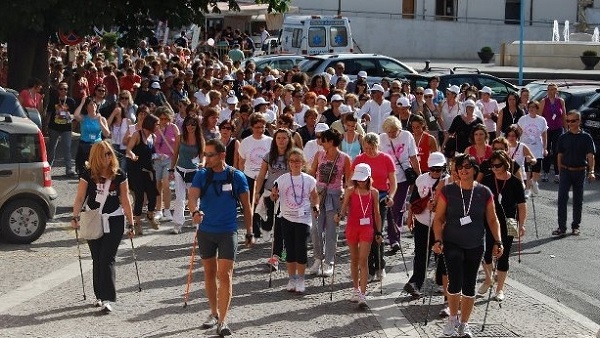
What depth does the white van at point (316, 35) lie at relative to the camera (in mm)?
40406

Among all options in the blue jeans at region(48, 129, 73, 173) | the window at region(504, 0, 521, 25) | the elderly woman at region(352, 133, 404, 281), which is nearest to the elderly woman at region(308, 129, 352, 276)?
the elderly woman at region(352, 133, 404, 281)

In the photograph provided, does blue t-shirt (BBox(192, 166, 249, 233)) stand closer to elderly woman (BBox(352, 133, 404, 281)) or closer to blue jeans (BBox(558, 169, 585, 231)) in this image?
elderly woman (BBox(352, 133, 404, 281))

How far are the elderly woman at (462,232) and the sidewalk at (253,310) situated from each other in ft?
1.31

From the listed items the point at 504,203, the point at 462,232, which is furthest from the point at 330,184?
the point at 462,232

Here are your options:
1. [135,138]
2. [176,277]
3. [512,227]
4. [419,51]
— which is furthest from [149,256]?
[419,51]

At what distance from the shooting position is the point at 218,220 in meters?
10.8

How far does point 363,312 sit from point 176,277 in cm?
249

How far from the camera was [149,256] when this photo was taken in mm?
14648

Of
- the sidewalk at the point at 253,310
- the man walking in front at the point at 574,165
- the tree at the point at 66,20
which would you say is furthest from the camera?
the tree at the point at 66,20

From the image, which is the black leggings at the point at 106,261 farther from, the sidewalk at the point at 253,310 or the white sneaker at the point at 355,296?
the white sneaker at the point at 355,296

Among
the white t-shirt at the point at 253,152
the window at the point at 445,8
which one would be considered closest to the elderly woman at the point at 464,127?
the white t-shirt at the point at 253,152

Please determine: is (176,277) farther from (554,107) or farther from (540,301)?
(554,107)

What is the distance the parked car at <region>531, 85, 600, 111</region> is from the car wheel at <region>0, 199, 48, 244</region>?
12426 mm

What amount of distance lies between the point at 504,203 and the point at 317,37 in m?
28.5
